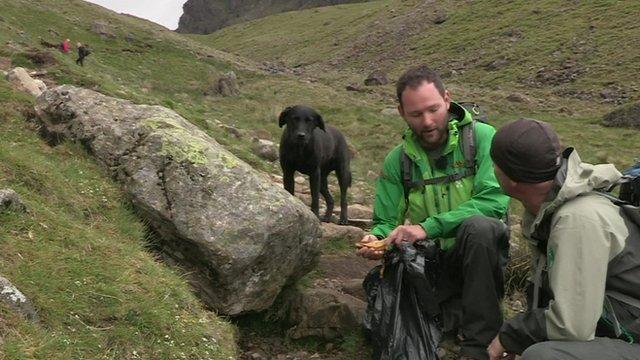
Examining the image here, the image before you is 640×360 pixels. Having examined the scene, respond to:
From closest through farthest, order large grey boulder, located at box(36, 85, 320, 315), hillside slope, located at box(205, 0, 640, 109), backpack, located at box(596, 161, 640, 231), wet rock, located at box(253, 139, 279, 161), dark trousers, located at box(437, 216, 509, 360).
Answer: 1. backpack, located at box(596, 161, 640, 231)
2. dark trousers, located at box(437, 216, 509, 360)
3. large grey boulder, located at box(36, 85, 320, 315)
4. wet rock, located at box(253, 139, 279, 161)
5. hillside slope, located at box(205, 0, 640, 109)

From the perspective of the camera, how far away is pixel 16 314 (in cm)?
383

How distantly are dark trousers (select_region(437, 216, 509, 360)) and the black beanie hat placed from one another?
133 cm

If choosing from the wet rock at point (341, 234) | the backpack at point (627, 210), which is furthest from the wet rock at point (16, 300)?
the wet rock at point (341, 234)

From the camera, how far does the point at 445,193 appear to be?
543cm

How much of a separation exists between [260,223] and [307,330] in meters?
1.22

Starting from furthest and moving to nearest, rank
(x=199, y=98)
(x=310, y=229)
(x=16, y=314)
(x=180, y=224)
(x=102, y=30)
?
(x=102, y=30) < (x=199, y=98) < (x=310, y=229) < (x=180, y=224) < (x=16, y=314)

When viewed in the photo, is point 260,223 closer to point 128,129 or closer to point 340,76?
point 128,129

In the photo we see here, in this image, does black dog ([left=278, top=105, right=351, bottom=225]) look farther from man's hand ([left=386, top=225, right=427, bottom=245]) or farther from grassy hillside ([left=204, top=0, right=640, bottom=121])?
grassy hillside ([left=204, top=0, right=640, bottom=121])

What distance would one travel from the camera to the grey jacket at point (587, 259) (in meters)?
3.32

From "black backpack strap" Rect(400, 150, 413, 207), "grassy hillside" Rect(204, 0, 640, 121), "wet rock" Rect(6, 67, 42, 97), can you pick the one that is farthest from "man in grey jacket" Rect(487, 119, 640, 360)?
"grassy hillside" Rect(204, 0, 640, 121)

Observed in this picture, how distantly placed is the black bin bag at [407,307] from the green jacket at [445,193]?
276 mm

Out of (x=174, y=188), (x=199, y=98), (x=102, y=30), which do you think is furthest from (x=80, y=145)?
(x=102, y=30)

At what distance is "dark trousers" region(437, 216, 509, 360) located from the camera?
16.4 ft

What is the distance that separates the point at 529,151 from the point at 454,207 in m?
1.79
